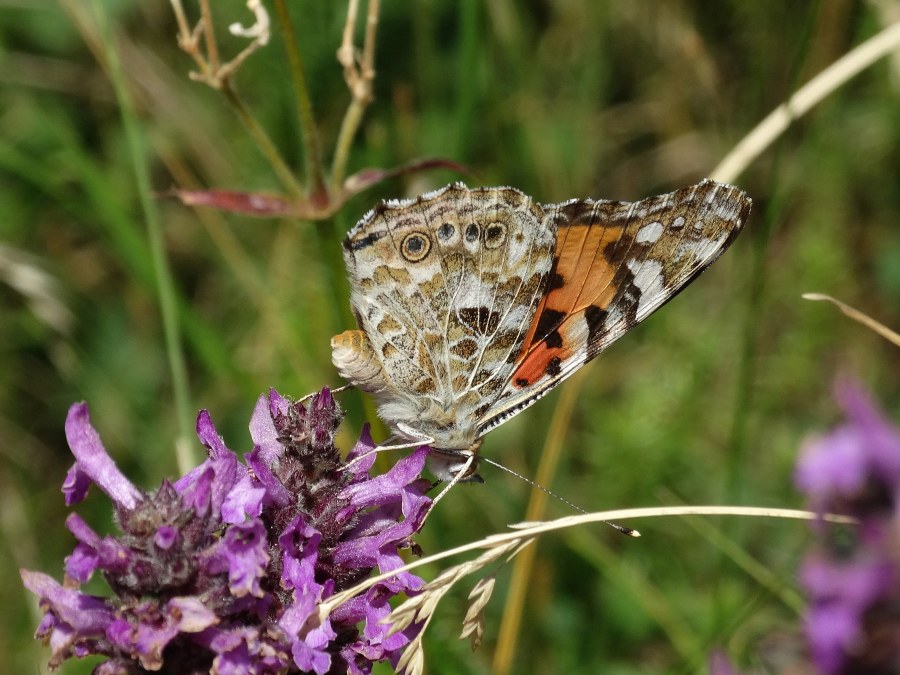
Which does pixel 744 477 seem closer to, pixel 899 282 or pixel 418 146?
pixel 899 282

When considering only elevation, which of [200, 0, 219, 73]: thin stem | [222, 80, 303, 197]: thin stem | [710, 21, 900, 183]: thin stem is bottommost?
[710, 21, 900, 183]: thin stem

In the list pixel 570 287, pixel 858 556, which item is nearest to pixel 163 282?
pixel 570 287

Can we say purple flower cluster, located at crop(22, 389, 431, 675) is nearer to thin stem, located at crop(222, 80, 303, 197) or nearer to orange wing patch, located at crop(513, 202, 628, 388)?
orange wing patch, located at crop(513, 202, 628, 388)

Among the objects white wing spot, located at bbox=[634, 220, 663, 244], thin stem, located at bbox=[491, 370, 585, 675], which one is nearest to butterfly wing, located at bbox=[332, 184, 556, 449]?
white wing spot, located at bbox=[634, 220, 663, 244]

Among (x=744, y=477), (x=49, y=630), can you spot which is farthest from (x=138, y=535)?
(x=744, y=477)

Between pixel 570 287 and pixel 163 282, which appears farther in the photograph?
pixel 163 282

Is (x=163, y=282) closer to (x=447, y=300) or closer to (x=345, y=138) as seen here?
(x=345, y=138)
